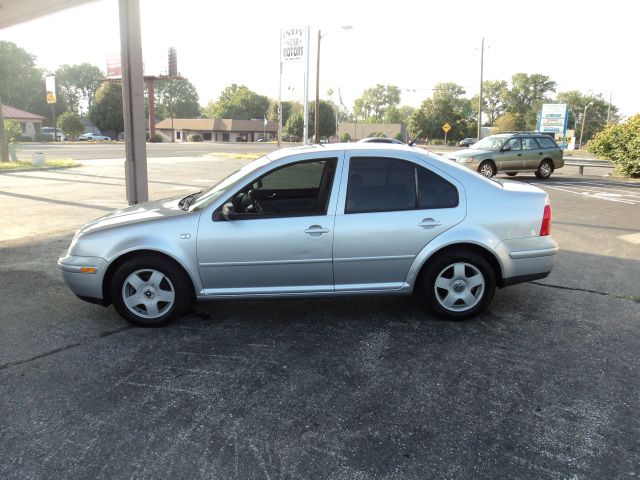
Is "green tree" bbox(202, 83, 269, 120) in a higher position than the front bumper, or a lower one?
higher

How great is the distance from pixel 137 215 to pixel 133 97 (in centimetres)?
472

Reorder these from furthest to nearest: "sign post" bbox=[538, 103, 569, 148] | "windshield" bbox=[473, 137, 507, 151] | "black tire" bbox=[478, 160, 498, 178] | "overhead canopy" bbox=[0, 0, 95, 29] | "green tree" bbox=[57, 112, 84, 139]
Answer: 1. "green tree" bbox=[57, 112, 84, 139]
2. "sign post" bbox=[538, 103, 569, 148]
3. "windshield" bbox=[473, 137, 507, 151]
4. "black tire" bbox=[478, 160, 498, 178]
5. "overhead canopy" bbox=[0, 0, 95, 29]

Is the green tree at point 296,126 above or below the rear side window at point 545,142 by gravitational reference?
above

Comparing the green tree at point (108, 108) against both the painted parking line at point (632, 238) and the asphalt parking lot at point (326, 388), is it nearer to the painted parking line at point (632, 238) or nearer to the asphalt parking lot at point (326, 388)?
the painted parking line at point (632, 238)

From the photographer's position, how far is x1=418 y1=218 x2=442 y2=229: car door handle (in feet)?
14.6

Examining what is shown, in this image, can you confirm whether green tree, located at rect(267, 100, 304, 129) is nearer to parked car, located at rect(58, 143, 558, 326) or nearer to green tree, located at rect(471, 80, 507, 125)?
green tree, located at rect(471, 80, 507, 125)

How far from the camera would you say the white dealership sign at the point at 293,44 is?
1194 inches

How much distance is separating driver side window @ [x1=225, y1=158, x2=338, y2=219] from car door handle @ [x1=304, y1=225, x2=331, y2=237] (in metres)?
0.14

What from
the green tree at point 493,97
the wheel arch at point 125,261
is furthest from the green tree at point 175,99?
the wheel arch at point 125,261

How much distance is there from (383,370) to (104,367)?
2067mm

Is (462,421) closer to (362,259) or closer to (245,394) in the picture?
(245,394)

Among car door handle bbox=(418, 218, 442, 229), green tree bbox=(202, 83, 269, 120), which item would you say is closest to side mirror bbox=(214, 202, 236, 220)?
car door handle bbox=(418, 218, 442, 229)

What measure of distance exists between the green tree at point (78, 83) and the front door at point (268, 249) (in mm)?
130283

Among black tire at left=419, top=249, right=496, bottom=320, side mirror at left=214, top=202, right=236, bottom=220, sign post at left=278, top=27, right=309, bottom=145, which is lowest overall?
black tire at left=419, top=249, right=496, bottom=320
